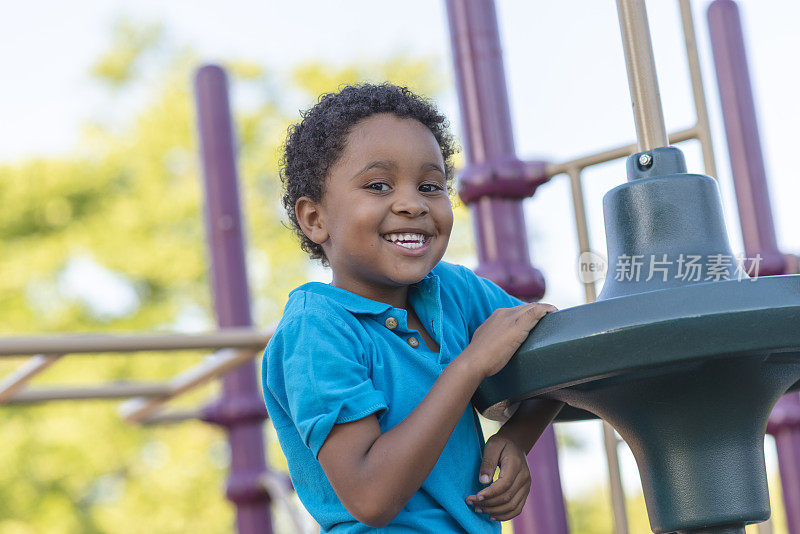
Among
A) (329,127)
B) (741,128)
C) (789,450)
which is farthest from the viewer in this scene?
(741,128)

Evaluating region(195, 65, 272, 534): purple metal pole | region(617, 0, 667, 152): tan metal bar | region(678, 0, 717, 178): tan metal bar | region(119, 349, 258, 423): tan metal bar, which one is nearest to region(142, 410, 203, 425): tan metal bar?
region(119, 349, 258, 423): tan metal bar

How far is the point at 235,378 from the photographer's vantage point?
9.72 ft

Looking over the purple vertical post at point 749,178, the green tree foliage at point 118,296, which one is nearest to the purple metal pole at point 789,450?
the purple vertical post at point 749,178

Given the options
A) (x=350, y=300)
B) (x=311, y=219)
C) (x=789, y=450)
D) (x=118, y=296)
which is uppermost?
(x=118, y=296)

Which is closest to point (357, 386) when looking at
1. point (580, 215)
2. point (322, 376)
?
point (322, 376)

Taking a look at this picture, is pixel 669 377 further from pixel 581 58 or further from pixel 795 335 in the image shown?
pixel 581 58

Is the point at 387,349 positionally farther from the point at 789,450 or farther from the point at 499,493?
the point at 789,450

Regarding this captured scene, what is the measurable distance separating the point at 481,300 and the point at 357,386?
0.34 m

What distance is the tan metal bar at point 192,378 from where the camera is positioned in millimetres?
2629

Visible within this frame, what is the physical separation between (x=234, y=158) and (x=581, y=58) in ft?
27.1

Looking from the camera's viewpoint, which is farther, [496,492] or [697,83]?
[697,83]

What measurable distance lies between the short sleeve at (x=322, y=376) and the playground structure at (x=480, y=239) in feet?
2.11

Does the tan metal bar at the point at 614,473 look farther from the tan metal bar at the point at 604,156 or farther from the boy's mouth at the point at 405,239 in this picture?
the boy's mouth at the point at 405,239

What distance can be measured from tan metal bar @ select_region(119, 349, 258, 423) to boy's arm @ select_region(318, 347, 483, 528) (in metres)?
1.67
